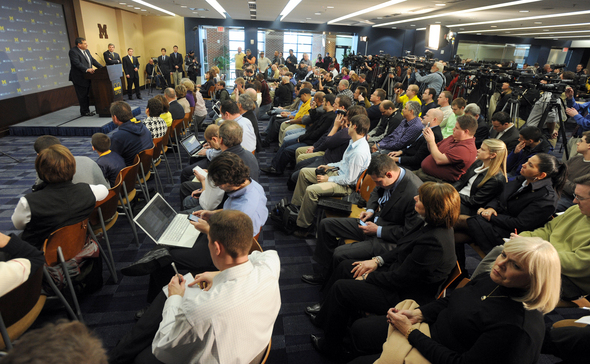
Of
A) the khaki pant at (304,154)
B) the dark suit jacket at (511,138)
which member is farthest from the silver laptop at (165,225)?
the dark suit jacket at (511,138)

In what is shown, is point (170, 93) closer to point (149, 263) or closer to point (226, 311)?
point (149, 263)

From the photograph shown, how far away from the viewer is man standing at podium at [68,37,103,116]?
671cm

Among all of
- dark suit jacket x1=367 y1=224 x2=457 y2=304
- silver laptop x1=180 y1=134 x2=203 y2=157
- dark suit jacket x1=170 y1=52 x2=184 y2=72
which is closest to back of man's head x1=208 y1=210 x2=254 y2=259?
dark suit jacket x1=367 y1=224 x2=457 y2=304

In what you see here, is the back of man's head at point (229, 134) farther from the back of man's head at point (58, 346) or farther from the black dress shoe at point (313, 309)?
the back of man's head at point (58, 346)

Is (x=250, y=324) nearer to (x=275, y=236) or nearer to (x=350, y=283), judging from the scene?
(x=350, y=283)

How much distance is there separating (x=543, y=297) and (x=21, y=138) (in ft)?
26.2

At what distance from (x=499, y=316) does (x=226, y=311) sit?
1.06 metres

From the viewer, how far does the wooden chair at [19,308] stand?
1.47m

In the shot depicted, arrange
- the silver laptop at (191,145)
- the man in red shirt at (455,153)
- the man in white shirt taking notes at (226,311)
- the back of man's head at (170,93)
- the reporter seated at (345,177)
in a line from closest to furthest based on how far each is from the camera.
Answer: the man in white shirt taking notes at (226,311), the reporter seated at (345,177), the man in red shirt at (455,153), the silver laptop at (191,145), the back of man's head at (170,93)

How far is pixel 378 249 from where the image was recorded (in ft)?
7.43

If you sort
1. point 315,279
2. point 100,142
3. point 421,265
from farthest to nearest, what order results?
point 100,142 → point 315,279 → point 421,265

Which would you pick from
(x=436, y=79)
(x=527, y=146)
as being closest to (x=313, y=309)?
(x=527, y=146)

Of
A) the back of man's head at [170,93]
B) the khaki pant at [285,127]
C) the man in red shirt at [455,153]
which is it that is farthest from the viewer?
the khaki pant at [285,127]

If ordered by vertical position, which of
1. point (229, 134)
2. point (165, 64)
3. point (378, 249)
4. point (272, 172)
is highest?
point (165, 64)
